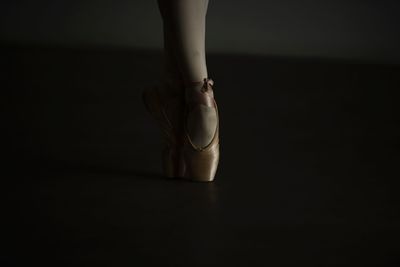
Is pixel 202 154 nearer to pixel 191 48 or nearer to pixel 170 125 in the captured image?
pixel 170 125

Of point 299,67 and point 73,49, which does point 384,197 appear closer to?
point 299,67

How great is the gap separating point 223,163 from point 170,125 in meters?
0.17

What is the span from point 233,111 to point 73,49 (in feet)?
5.90

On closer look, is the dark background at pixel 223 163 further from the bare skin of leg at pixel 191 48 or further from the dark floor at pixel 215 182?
the bare skin of leg at pixel 191 48

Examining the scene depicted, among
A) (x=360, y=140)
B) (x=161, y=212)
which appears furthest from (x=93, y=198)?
(x=360, y=140)

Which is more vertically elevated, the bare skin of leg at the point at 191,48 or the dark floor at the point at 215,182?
the bare skin of leg at the point at 191,48

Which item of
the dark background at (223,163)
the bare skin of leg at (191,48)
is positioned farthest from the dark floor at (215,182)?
the bare skin of leg at (191,48)

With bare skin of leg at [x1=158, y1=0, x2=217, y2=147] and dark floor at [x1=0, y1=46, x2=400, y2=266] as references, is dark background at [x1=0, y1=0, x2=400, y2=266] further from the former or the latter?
bare skin of leg at [x1=158, y1=0, x2=217, y2=147]

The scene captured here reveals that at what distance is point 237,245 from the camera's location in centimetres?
113

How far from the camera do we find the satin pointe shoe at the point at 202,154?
4.82 ft

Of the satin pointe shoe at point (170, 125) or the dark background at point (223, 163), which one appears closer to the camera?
the dark background at point (223, 163)

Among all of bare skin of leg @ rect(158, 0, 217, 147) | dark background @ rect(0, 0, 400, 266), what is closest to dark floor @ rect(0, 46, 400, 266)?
dark background @ rect(0, 0, 400, 266)

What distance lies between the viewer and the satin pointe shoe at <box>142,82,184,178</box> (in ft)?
4.93

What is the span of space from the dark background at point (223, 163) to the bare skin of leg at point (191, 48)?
113 mm
